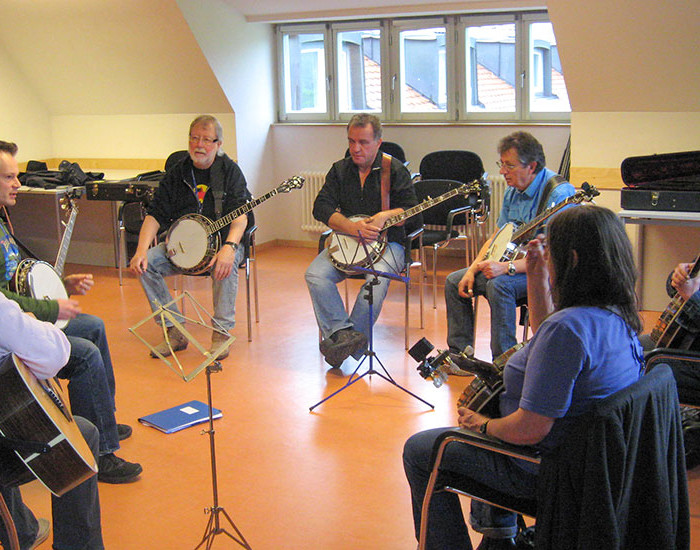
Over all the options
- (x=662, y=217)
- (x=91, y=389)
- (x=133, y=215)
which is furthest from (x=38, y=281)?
(x=662, y=217)

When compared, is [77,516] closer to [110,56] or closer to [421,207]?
[421,207]

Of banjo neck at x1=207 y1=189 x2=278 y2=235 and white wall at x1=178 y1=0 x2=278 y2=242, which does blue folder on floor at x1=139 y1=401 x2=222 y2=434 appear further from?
white wall at x1=178 y1=0 x2=278 y2=242

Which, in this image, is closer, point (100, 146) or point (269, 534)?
point (269, 534)

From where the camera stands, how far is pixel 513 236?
3.79 metres

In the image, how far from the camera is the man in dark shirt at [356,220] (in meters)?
4.09

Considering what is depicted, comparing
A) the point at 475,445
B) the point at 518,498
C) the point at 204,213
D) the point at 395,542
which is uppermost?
the point at 204,213

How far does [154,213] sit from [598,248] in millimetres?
3147

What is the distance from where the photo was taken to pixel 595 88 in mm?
5020

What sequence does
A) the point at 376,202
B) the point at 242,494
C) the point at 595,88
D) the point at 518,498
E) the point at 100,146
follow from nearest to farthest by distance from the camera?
the point at 518,498 → the point at 242,494 → the point at 376,202 → the point at 595,88 → the point at 100,146

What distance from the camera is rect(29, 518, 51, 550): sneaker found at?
99.2 inches

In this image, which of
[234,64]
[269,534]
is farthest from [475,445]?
[234,64]

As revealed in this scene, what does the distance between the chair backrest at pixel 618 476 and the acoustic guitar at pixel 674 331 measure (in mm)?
908

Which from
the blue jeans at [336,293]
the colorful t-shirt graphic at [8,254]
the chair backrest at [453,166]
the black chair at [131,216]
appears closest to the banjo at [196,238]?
the blue jeans at [336,293]

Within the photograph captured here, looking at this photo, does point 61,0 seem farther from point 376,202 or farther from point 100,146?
point 376,202
